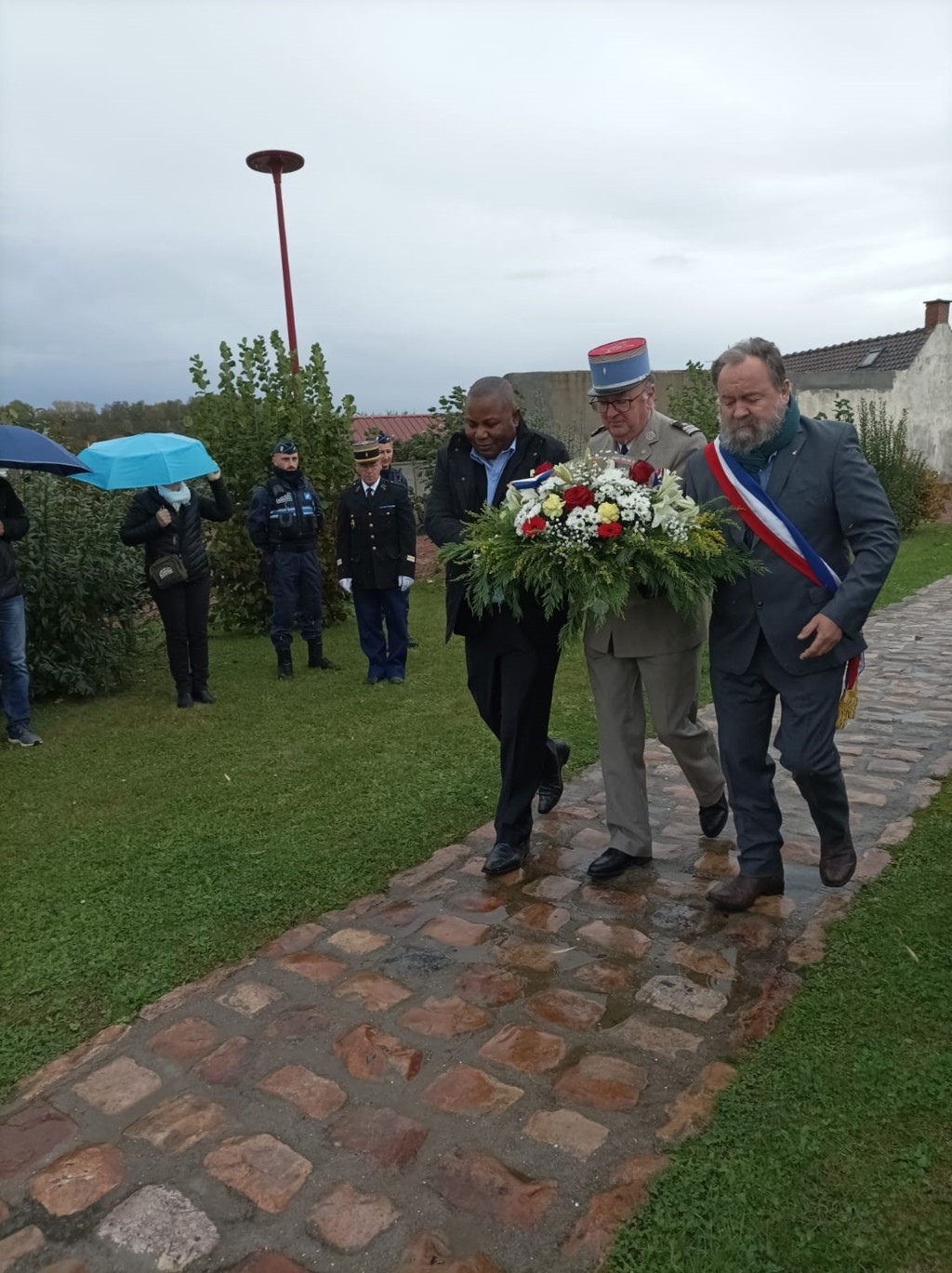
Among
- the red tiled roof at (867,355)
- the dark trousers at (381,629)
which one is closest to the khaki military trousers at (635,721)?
the dark trousers at (381,629)

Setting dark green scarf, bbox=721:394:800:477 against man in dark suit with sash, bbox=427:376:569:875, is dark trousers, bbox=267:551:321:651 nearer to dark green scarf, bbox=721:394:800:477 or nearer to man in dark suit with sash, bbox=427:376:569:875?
man in dark suit with sash, bbox=427:376:569:875

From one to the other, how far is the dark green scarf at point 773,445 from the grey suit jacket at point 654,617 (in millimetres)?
388

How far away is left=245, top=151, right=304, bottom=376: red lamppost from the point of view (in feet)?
40.9

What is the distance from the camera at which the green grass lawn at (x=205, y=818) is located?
3789 millimetres

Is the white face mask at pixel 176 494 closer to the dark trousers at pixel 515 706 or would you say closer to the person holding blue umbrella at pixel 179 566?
the person holding blue umbrella at pixel 179 566

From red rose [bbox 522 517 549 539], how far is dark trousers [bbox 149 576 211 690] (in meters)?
4.79

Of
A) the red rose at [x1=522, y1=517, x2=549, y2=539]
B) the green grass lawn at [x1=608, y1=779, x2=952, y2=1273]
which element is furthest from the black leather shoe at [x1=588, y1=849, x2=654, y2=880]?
the red rose at [x1=522, y1=517, x2=549, y2=539]

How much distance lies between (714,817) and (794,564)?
5.00 ft

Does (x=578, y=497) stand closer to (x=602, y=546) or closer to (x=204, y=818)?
(x=602, y=546)

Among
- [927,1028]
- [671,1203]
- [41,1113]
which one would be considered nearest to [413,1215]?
[671,1203]

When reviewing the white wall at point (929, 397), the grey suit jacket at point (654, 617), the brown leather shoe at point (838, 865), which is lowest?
the brown leather shoe at point (838, 865)

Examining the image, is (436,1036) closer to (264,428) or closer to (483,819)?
(483,819)

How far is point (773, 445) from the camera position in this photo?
11.9ft

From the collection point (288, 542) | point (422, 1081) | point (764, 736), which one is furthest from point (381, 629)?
point (422, 1081)
